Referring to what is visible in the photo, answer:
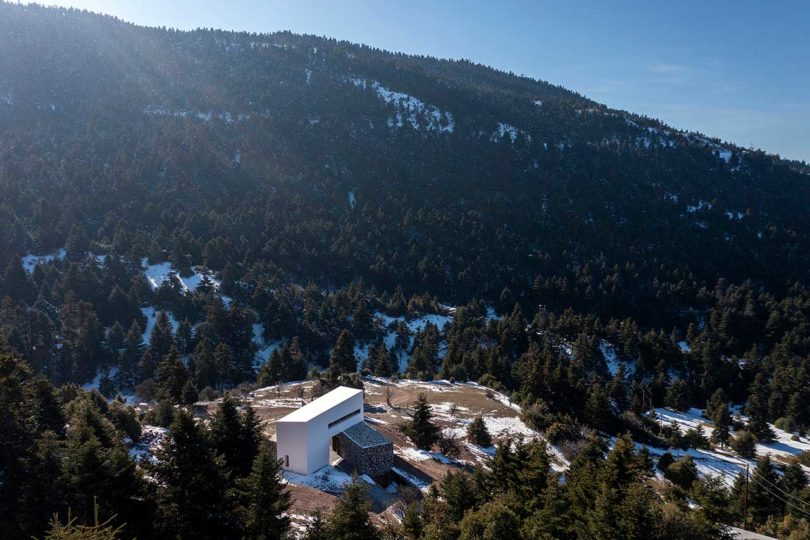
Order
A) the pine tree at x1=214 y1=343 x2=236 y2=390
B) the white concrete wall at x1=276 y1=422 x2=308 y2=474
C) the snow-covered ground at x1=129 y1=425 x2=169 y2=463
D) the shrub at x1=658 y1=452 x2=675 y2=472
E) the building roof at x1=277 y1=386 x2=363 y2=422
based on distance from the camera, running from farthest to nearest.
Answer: the pine tree at x1=214 y1=343 x2=236 y2=390, the shrub at x1=658 y1=452 x2=675 y2=472, the building roof at x1=277 y1=386 x2=363 y2=422, the white concrete wall at x1=276 y1=422 x2=308 y2=474, the snow-covered ground at x1=129 y1=425 x2=169 y2=463

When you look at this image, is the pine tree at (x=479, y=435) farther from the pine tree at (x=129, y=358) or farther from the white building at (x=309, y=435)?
the pine tree at (x=129, y=358)

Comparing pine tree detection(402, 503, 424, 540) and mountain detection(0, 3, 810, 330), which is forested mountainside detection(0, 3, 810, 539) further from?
pine tree detection(402, 503, 424, 540)

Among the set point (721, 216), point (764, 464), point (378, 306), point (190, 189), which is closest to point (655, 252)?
point (721, 216)

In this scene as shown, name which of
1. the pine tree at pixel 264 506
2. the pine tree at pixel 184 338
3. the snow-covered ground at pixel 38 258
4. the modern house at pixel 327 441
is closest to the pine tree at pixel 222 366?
the pine tree at pixel 184 338

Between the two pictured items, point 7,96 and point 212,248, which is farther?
point 7,96

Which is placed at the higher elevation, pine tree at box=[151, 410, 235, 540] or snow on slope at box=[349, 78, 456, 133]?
snow on slope at box=[349, 78, 456, 133]

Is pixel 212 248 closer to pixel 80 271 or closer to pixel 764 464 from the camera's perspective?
pixel 80 271

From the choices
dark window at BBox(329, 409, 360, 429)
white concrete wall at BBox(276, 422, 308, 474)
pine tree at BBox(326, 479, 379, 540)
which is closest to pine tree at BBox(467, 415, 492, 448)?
dark window at BBox(329, 409, 360, 429)
